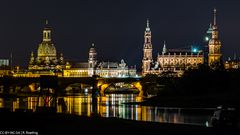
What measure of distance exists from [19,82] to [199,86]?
5313cm

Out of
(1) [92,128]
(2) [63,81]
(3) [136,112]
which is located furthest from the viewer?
(2) [63,81]

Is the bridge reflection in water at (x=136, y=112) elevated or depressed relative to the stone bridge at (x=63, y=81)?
depressed

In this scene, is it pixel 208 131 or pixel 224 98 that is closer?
pixel 208 131

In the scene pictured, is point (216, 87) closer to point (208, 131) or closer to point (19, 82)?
point (19, 82)

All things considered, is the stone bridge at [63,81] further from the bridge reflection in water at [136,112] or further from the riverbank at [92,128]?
the riverbank at [92,128]

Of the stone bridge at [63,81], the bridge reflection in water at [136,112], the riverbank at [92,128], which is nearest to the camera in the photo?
the riverbank at [92,128]

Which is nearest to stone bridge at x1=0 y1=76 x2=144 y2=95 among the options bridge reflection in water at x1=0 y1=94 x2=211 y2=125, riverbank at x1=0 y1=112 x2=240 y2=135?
bridge reflection in water at x1=0 y1=94 x2=211 y2=125

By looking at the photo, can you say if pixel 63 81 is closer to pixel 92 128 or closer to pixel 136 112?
pixel 136 112

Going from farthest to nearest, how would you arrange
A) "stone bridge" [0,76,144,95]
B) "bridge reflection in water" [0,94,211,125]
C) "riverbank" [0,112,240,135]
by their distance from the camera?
"stone bridge" [0,76,144,95]
"bridge reflection in water" [0,94,211,125]
"riverbank" [0,112,240,135]

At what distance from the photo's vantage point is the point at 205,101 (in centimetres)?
7894

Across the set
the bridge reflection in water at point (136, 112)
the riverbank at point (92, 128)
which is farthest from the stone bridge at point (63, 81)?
the riverbank at point (92, 128)

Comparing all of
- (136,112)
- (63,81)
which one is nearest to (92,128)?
(136,112)

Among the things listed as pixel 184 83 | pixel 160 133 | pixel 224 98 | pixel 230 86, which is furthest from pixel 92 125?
pixel 184 83

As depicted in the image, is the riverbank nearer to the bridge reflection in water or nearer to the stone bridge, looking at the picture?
the bridge reflection in water
